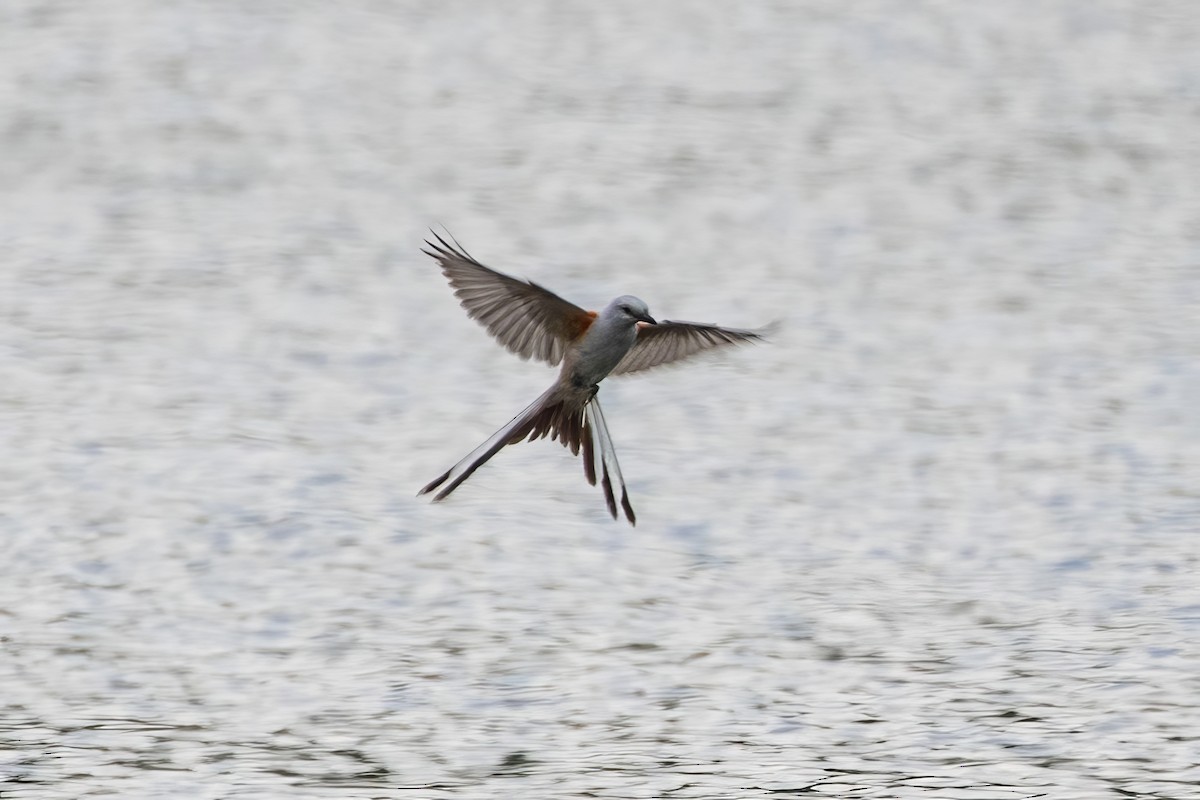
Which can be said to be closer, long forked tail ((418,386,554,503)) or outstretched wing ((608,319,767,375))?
long forked tail ((418,386,554,503))

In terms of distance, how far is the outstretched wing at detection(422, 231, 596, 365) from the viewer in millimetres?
5340

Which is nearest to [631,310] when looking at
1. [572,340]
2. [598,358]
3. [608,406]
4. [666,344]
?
[598,358]

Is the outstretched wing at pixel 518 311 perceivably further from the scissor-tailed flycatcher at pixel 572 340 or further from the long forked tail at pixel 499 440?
the long forked tail at pixel 499 440

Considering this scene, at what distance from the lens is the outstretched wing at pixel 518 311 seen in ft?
17.5

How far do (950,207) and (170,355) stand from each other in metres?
6.52

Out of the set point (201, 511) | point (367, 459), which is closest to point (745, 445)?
point (367, 459)

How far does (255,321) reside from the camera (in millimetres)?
11969

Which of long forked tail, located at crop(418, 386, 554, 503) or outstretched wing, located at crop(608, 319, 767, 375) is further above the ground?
outstretched wing, located at crop(608, 319, 767, 375)

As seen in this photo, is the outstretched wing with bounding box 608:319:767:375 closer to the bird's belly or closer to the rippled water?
the bird's belly

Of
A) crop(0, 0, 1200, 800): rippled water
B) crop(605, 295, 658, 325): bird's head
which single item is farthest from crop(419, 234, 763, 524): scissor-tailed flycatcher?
crop(0, 0, 1200, 800): rippled water

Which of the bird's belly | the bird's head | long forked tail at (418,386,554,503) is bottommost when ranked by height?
long forked tail at (418,386,554,503)

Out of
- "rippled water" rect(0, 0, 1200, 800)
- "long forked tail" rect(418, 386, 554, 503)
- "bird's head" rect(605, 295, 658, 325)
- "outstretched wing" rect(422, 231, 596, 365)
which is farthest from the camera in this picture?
"rippled water" rect(0, 0, 1200, 800)

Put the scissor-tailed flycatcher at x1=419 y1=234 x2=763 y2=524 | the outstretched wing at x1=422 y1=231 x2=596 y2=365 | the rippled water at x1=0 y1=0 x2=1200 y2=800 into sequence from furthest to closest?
the rippled water at x1=0 y1=0 x2=1200 y2=800, the outstretched wing at x1=422 y1=231 x2=596 y2=365, the scissor-tailed flycatcher at x1=419 y1=234 x2=763 y2=524

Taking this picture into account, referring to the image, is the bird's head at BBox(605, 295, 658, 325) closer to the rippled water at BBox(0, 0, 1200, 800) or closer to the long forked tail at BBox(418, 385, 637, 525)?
the long forked tail at BBox(418, 385, 637, 525)
